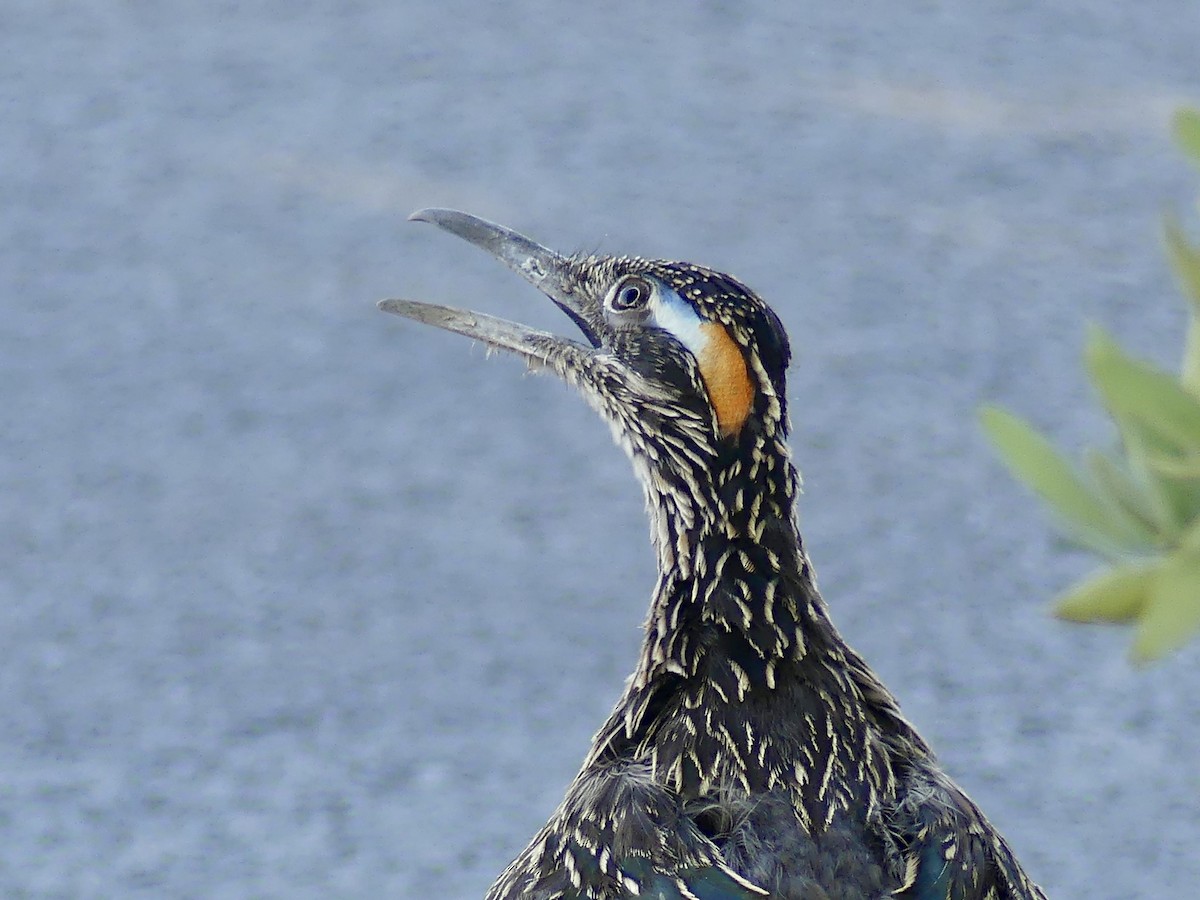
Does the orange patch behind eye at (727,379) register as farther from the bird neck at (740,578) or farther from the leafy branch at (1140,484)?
the leafy branch at (1140,484)

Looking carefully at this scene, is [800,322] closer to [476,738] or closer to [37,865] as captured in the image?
[476,738]

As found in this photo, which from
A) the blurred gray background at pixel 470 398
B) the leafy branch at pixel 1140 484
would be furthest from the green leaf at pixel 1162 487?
the blurred gray background at pixel 470 398

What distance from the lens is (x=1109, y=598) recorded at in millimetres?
A: 1260

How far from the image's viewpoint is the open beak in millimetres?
3721

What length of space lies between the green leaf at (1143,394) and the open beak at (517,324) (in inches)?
97.6

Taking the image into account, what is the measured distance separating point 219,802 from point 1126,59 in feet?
21.0

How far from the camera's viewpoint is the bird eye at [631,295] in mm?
3529

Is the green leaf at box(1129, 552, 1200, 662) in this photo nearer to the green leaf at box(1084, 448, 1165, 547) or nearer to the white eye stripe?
the green leaf at box(1084, 448, 1165, 547)

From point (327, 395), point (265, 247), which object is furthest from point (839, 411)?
point (265, 247)

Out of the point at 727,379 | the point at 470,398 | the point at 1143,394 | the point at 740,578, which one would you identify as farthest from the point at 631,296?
the point at 470,398

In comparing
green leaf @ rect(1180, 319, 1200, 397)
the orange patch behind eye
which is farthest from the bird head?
green leaf @ rect(1180, 319, 1200, 397)

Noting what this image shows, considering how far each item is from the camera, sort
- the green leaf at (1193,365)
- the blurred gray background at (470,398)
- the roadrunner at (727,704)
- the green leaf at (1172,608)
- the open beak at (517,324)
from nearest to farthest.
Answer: the green leaf at (1172,608) → the green leaf at (1193,365) → the roadrunner at (727,704) → the open beak at (517,324) → the blurred gray background at (470,398)

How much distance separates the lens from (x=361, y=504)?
21.7 feet

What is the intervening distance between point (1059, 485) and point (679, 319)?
6.99 ft
